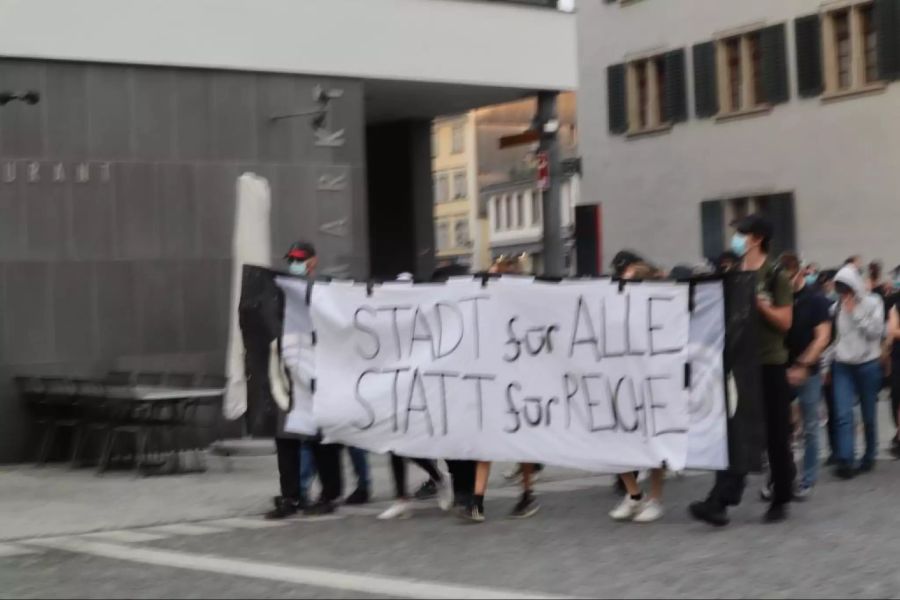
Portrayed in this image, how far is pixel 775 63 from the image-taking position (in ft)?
114

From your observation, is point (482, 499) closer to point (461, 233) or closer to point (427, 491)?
point (427, 491)

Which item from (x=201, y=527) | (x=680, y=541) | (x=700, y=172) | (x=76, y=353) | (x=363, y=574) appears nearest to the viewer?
(x=363, y=574)

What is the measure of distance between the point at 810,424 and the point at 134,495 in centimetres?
546

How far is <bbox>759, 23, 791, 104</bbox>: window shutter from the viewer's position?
114 feet

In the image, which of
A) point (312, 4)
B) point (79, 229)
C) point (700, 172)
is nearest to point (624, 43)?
point (700, 172)

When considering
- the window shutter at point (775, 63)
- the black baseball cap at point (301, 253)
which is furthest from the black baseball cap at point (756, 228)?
the window shutter at point (775, 63)

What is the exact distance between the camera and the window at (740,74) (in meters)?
35.7

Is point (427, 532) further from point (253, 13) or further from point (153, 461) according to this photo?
point (253, 13)

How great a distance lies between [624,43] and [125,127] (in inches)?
956

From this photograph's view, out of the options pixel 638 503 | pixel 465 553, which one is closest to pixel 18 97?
pixel 638 503

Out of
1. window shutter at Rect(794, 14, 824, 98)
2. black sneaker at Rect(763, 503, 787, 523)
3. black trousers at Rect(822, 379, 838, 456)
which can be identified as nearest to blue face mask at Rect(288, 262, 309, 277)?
black sneaker at Rect(763, 503, 787, 523)

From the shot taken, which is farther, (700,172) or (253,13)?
(700,172)

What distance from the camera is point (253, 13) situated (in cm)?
1819

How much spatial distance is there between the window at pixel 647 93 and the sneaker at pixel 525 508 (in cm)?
2749
